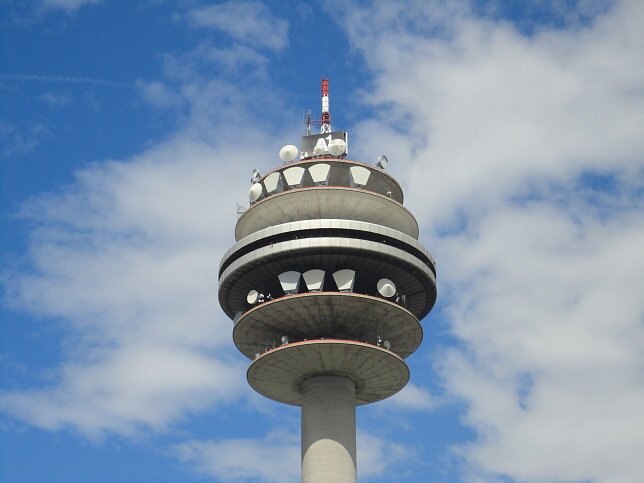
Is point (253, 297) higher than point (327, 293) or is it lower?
higher

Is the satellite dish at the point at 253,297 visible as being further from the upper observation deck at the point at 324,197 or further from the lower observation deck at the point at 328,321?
the upper observation deck at the point at 324,197

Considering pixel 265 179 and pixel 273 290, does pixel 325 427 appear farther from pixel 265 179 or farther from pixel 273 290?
pixel 265 179

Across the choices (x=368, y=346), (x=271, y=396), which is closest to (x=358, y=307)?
(x=368, y=346)

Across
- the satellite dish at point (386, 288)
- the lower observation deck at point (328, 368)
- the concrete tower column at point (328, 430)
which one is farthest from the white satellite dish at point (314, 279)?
the concrete tower column at point (328, 430)

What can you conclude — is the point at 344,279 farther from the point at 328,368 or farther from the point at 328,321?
the point at 328,368

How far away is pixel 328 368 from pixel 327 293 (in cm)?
582

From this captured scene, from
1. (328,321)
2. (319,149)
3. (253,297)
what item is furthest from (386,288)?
(319,149)

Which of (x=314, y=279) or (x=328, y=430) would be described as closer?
(x=314, y=279)

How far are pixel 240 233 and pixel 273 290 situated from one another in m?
5.50

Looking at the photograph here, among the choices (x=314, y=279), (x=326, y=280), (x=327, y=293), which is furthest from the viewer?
(x=326, y=280)

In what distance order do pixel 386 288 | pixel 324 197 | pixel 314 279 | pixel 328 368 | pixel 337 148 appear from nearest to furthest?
pixel 314 279 < pixel 386 288 < pixel 328 368 < pixel 324 197 < pixel 337 148

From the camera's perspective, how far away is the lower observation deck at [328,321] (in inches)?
2386

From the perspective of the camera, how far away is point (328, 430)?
202 feet

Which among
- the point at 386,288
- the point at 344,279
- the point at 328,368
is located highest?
the point at 344,279
